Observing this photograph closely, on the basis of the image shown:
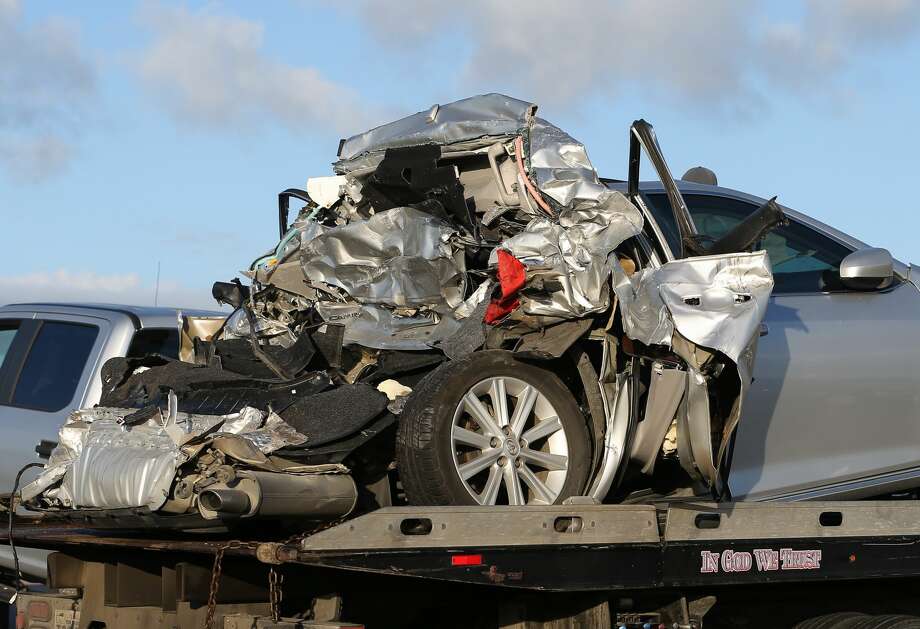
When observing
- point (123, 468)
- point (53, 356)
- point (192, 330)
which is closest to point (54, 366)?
point (53, 356)

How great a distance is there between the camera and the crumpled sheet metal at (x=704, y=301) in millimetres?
4961

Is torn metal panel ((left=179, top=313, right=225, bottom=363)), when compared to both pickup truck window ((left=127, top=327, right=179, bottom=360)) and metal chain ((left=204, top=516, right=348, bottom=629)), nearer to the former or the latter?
pickup truck window ((left=127, top=327, right=179, bottom=360))

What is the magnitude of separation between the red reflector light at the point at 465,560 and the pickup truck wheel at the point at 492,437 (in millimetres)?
527

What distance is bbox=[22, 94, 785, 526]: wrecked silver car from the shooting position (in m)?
4.69

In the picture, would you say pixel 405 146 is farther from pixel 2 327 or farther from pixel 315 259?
pixel 2 327

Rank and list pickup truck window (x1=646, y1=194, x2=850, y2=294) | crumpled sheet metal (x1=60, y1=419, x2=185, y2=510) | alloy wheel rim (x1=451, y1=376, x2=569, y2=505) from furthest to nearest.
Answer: pickup truck window (x1=646, y1=194, x2=850, y2=294) → alloy wheel rim (x1=451, y1=376, x2=569, y2=505) → crumpled sheet metal (x1=60, y1=419, x2=185, y2=510)

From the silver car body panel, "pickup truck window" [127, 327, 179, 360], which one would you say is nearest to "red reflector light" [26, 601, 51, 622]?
"pickup truck window" [127, 327, 179, 360]

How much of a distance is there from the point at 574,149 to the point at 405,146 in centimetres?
75

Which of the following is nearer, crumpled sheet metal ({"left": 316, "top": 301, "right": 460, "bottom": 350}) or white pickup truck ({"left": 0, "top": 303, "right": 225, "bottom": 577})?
crumpled sheet metal ({"left": 316, "top": 301, "right": 460, "bottom": 350})

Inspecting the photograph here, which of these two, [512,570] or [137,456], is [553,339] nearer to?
[512,570]

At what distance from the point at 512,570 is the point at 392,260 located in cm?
179

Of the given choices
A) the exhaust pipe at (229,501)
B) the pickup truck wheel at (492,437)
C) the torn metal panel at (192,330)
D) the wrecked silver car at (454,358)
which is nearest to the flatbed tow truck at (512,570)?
the exhaust pipe at (229,501)

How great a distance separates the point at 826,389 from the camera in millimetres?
6051

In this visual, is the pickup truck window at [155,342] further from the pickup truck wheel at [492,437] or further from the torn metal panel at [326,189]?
the pickup truck wheel at [492,437]
